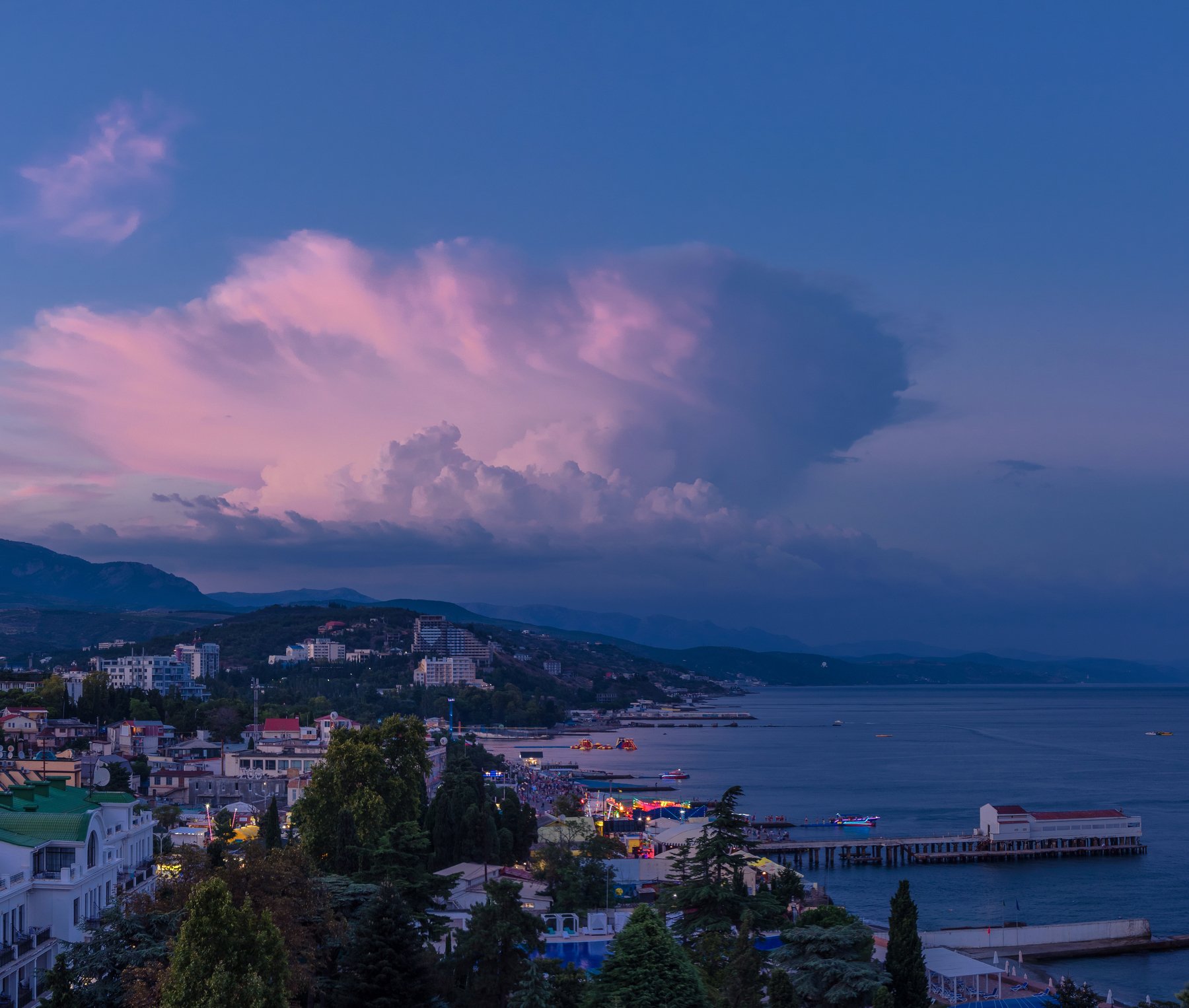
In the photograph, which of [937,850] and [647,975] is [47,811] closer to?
[647,975]

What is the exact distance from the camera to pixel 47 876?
20.0 metres

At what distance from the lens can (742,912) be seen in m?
22.2

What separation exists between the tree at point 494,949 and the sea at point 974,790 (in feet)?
62.3

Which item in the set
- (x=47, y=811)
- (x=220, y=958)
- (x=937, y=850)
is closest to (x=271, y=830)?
(x=47, y=811)

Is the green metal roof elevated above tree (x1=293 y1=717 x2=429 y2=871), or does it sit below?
above

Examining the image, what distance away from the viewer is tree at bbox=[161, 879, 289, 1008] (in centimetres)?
1263

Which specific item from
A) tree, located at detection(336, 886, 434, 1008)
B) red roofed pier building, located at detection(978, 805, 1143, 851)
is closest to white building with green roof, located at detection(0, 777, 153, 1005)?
tree, located at detection(336, 886, 434, 1008)

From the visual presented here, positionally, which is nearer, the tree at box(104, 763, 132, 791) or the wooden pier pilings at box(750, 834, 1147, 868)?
the tree at box(104, 763, 132, 791)

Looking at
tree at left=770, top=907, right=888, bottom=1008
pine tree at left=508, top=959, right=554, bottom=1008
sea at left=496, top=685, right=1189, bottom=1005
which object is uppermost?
pine tree at left=508, top=959, right=554, bottom=1008

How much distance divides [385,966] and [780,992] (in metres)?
6.47

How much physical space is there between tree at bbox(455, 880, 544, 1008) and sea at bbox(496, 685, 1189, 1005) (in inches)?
747

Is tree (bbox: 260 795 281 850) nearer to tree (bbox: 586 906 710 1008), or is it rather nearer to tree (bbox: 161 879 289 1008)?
tree (bbox: 586 906 710 1008)

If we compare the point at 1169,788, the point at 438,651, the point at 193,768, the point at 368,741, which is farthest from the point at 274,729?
the point at 438,651

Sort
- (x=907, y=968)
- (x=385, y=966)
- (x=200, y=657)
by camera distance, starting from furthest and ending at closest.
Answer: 1. (x=200, y=657)
2. (x=907, y=968)
3. (x=385, y=966)
